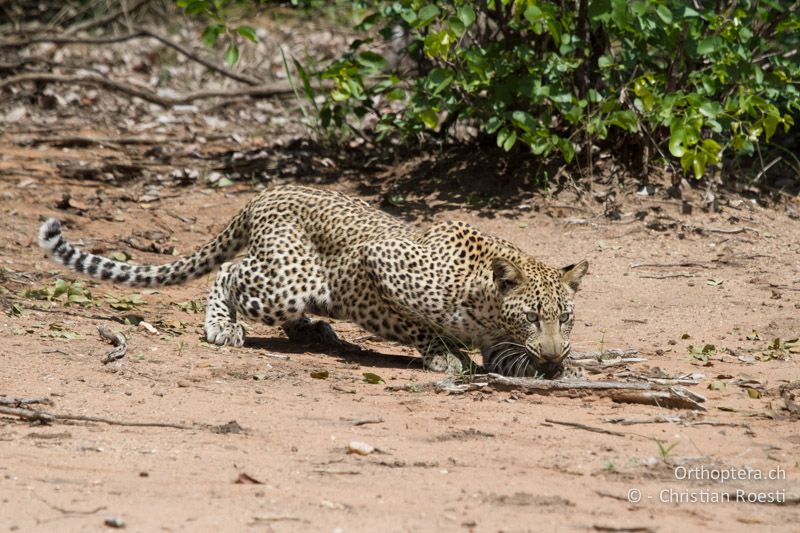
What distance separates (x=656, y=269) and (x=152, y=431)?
5.55 meters

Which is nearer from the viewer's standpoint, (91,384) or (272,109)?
(91,384)

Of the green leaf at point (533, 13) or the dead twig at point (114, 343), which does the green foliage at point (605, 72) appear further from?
the dead twig at point (114, 343)

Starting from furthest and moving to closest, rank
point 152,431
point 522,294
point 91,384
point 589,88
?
point 589,88 < point 522,294 < point 91,384 < point 152,431

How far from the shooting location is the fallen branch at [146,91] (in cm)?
1367

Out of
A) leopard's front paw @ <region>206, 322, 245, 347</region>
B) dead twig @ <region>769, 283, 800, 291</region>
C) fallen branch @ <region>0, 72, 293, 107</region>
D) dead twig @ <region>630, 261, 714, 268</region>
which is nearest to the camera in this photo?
leopard's front paw @ <region>206, 322, 245, 347</region>

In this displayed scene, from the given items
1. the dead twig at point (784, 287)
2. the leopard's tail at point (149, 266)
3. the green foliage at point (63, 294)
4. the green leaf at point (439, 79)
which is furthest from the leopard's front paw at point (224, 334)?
the dead twig at point (784, 287)

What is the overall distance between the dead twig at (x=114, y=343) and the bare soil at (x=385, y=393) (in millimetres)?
58

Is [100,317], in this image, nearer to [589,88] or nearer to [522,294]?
[522,294]

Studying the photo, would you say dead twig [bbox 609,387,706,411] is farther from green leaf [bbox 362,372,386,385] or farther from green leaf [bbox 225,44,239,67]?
green leaf [bbox 225,44,239,67]

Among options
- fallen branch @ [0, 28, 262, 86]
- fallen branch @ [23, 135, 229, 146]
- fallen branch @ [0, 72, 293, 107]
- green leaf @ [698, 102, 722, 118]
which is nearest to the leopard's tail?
green leaf @ [698, 102, 722, 118]

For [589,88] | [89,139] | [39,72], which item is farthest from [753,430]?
[39,72]

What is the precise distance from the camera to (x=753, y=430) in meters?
6.33

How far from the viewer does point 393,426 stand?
6309mm

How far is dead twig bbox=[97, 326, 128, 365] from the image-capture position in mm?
7352
